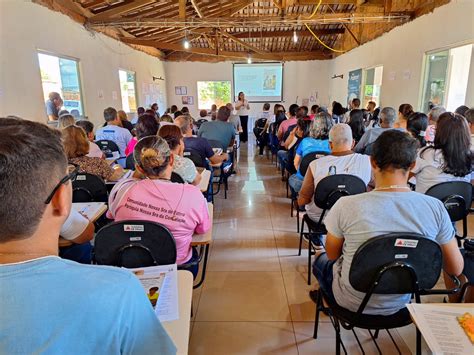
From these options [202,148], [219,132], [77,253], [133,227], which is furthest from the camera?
[219,132]

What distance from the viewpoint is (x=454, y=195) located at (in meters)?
2.29

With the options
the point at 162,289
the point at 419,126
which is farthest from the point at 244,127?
the point at 162,289

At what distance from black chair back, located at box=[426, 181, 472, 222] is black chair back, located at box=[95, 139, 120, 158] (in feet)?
11.8

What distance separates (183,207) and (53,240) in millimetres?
983

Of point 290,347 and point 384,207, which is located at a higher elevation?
point 384,207

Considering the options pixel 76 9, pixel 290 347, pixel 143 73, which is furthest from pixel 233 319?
pixel 143 73

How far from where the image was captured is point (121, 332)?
0.65 meters

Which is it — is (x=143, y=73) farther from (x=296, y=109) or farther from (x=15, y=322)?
(x=15, y=322)

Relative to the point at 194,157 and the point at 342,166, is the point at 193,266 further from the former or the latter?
the point at 194,157

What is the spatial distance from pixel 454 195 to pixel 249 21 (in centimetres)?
520

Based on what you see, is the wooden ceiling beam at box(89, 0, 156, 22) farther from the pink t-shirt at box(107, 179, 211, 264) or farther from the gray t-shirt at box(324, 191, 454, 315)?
the gray t-shirt at box(324, 191, 454, 315)

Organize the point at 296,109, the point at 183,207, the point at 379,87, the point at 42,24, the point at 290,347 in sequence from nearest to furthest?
the point at 183,207, the point at 290,347, the point at 42,24, the point at 296,109, the point at 379,87

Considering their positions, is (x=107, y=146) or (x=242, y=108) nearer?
(x=107, y=146)

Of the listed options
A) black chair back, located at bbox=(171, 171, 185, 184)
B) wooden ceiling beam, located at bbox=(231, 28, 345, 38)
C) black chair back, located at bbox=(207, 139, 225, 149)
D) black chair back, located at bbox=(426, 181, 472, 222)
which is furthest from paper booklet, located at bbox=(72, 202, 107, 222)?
wooden ceiling beam, located at bbox=(231, 28, 345, 38)
